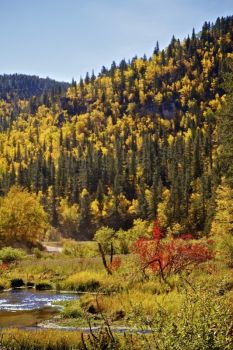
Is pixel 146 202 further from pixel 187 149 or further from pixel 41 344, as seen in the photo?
pixel 41 344

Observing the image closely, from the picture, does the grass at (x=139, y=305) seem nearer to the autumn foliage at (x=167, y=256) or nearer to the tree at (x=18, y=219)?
→ the autumn foliage at (x=167, y=256)

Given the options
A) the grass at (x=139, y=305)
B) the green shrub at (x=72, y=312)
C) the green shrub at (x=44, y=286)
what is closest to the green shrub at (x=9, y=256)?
the grass at (x=139, y=305)

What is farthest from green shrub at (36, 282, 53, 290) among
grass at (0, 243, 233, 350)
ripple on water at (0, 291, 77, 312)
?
ripple on water at (0, 291, 77, 312)

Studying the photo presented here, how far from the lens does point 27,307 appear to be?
25.1 metres

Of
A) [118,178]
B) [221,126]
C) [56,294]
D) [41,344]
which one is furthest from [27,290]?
[118,178]

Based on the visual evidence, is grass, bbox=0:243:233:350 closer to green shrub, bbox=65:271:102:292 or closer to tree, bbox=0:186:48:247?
green shrub, bbox=65:271:102:292

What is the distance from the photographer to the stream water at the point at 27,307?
20984 millimetres

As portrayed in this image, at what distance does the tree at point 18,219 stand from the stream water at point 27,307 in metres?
35.9

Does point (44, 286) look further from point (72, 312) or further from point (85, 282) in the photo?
point (72, 312)

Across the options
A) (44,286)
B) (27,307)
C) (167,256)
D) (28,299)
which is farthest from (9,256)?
(27,307)

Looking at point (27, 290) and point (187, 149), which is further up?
point (187, 149)

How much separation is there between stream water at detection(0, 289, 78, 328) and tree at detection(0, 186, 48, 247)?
118ft

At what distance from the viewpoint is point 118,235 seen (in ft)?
197

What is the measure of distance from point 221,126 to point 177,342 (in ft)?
86.2
